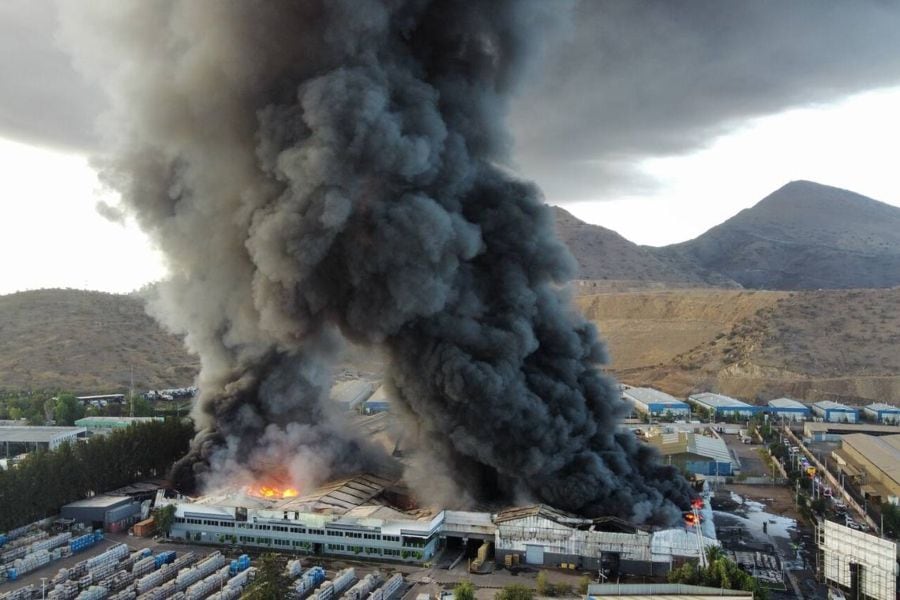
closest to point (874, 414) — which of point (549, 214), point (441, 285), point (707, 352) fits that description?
point (707, 352)

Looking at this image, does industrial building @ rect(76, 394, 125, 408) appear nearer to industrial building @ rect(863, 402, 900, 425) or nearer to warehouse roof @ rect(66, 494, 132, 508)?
warehouse roof @ rect(66, 494, 132, 508)

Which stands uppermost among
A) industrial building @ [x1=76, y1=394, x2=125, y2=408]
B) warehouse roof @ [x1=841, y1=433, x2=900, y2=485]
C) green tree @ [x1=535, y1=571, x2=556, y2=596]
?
industrial building @ [x1=76, y1=394, x2=125, y2=408]

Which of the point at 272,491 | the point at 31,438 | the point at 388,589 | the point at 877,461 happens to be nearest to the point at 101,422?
the point at 31,438

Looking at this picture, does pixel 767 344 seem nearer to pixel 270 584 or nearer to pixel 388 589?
pixel 388 589

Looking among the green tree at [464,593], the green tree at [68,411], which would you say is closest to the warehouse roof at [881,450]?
the green tree at [464,593]

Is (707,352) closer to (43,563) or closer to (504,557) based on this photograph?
(504,557)

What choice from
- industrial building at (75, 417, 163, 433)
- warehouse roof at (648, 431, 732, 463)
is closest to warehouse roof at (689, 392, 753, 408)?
warehouse roof at (648, 431, 732, 463)

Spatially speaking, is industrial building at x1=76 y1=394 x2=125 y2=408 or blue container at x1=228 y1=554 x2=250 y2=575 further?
industrial building at x1=76 y1=394 x2=125 y2=408
